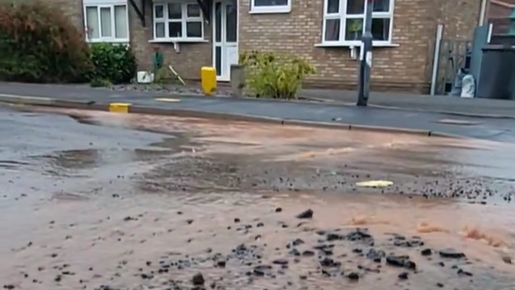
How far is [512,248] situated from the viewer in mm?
3529

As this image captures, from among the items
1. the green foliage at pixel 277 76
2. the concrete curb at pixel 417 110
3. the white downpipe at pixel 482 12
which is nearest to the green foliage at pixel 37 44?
the green foliage at pixel 277 76

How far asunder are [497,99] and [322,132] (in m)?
7.36

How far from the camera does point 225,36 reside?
1973 centimetres

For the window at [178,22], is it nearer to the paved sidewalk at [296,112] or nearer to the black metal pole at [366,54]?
the paved sidewalk at [296,112]

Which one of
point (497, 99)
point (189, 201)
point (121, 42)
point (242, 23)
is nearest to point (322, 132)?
point (189, 201)

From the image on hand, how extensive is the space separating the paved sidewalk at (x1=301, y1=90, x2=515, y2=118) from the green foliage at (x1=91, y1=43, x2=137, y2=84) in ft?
26.1

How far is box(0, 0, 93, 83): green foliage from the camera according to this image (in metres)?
18.6

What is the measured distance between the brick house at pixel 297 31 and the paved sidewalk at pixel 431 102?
1167 mm

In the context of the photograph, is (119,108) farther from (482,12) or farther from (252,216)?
(482,12)

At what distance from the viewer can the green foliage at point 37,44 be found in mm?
18562

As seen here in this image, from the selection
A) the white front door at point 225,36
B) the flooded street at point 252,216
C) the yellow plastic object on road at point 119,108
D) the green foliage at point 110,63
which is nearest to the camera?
the flooded street at point 252,216

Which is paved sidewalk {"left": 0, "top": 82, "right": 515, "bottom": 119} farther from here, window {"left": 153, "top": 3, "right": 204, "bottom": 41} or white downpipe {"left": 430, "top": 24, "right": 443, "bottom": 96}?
window {"left": 153, "top": 3, "right": 204, "bottom": 41}

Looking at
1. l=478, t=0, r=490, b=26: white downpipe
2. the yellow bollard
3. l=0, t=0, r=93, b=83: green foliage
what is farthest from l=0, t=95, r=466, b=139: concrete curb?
l=478, t=0, r=490, b=26: white downpipe

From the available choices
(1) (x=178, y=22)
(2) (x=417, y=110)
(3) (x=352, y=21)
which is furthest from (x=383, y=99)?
(1) (x=178, y=22)
